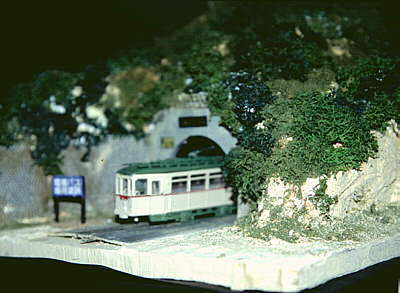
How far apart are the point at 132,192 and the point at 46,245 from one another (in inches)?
144

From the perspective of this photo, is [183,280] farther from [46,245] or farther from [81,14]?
[81,14]

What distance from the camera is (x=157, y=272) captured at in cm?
1585

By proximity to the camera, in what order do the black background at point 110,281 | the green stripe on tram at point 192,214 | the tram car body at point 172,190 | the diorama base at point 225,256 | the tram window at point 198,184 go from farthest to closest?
the tram window at point 198,184
the green stripe on tram at point 192,214
the tram car body at point 172,190
the black background at point 110,281
the diorama base at point 225,256

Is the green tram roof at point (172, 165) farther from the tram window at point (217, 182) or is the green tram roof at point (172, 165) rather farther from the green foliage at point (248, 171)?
the green foliage at point (248, 171)

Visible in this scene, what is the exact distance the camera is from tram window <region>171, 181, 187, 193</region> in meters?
21.5

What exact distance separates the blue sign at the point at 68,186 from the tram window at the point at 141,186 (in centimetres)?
280

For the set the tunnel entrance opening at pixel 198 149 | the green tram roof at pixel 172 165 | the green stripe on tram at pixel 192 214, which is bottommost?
the green stripe on tram at pixel 192 214

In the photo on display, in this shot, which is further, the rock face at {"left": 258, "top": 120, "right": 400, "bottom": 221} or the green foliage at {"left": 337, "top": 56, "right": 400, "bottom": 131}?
the green foliage at {"left": 337, "top": 56, "right": 400, "bottom": 131}

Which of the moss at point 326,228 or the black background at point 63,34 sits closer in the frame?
the moss at point 326,228

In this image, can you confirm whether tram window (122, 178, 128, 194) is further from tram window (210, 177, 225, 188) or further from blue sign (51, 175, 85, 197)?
tram window (210, 177, 225, 188)

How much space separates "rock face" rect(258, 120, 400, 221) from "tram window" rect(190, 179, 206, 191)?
4.62 m

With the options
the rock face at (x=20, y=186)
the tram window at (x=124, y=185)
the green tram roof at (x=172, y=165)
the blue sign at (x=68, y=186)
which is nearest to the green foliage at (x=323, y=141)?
the green tram roof at (x=172, y=165)

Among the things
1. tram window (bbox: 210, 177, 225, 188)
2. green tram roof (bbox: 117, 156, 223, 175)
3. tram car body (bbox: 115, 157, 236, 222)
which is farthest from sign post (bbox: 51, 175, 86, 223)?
tram window (bbox: 210, 177, 225, 188)

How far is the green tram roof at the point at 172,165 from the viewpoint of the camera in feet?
67.0
